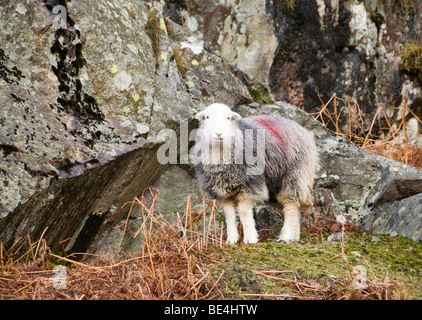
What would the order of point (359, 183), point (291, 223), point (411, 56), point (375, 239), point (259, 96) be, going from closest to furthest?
1. point (375, 239)
2. point (291, 223)
3. point (359, 183)
4. point (259, 96)
5. point (411, 56)

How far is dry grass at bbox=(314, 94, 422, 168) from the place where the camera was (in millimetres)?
7023

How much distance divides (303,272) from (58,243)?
7.91 feet

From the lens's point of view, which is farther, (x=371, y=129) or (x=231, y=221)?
(x=371, y=129)

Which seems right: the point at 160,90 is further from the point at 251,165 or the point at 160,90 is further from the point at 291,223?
the point at 291,223

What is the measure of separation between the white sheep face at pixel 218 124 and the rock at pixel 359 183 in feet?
5.39

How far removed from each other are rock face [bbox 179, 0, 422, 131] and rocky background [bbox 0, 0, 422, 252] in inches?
0.7

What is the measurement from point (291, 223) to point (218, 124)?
1.40 m

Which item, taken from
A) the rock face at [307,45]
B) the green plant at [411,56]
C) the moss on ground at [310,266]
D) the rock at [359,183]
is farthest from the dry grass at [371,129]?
the moss on ground at [310,266]

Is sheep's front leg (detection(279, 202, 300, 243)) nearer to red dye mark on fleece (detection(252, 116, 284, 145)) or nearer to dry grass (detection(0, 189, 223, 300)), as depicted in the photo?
red dye mark on fleece (detection(252, 116, 284, 145))

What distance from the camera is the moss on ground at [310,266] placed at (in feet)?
10.2

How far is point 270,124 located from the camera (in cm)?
536

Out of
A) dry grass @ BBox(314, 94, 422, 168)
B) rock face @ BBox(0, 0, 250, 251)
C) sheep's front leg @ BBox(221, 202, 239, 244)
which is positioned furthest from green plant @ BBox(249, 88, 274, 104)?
sheep's front leg @ BBox(221, 202, 239, 244)

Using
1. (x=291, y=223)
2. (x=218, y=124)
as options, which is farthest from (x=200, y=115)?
(x=291, y=223)

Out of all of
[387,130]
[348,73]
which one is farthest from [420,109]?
[348,73]
